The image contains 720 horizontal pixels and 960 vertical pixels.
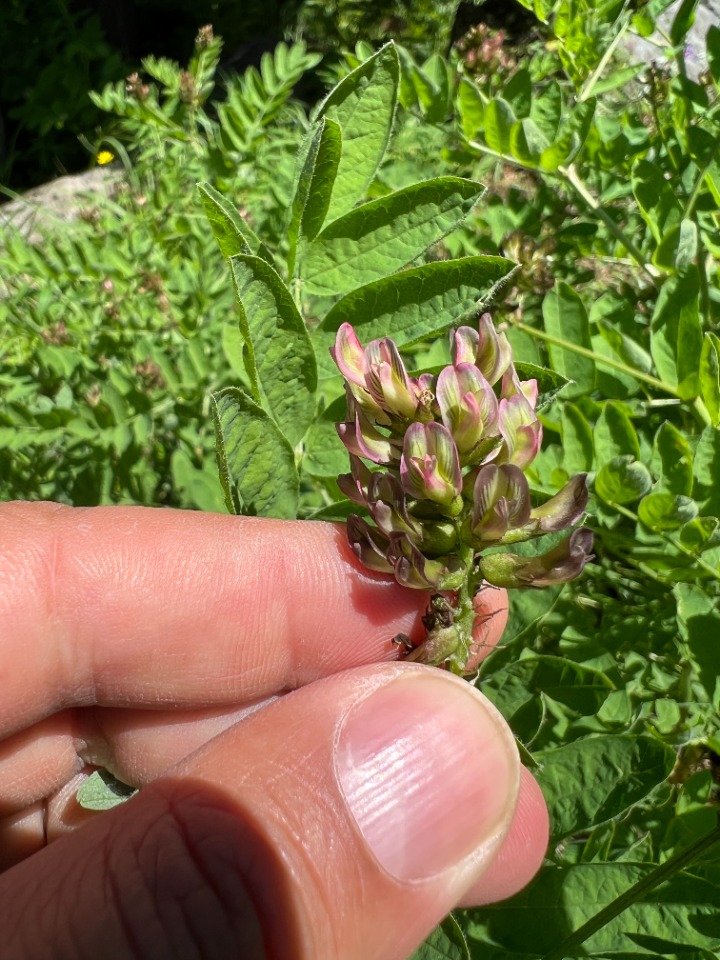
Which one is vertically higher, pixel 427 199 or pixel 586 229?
pixel 427 199

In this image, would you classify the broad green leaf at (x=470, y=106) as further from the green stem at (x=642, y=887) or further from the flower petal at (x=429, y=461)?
the green stem at (x=642, y=887)

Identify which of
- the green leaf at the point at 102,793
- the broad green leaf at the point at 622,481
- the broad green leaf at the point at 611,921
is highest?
the broad green leaf at the point at 622,481

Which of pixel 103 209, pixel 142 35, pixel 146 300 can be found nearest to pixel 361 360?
pixel 146 300

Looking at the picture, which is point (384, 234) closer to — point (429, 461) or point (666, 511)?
point (429, 461)

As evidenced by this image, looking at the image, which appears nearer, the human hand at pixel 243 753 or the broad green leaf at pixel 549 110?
the human hand at pixel 243 753

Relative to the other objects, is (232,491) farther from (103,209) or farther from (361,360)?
(103,209)

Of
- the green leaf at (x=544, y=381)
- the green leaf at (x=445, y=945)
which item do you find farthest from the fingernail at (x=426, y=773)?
the green leaf at (x=544, y=381)
